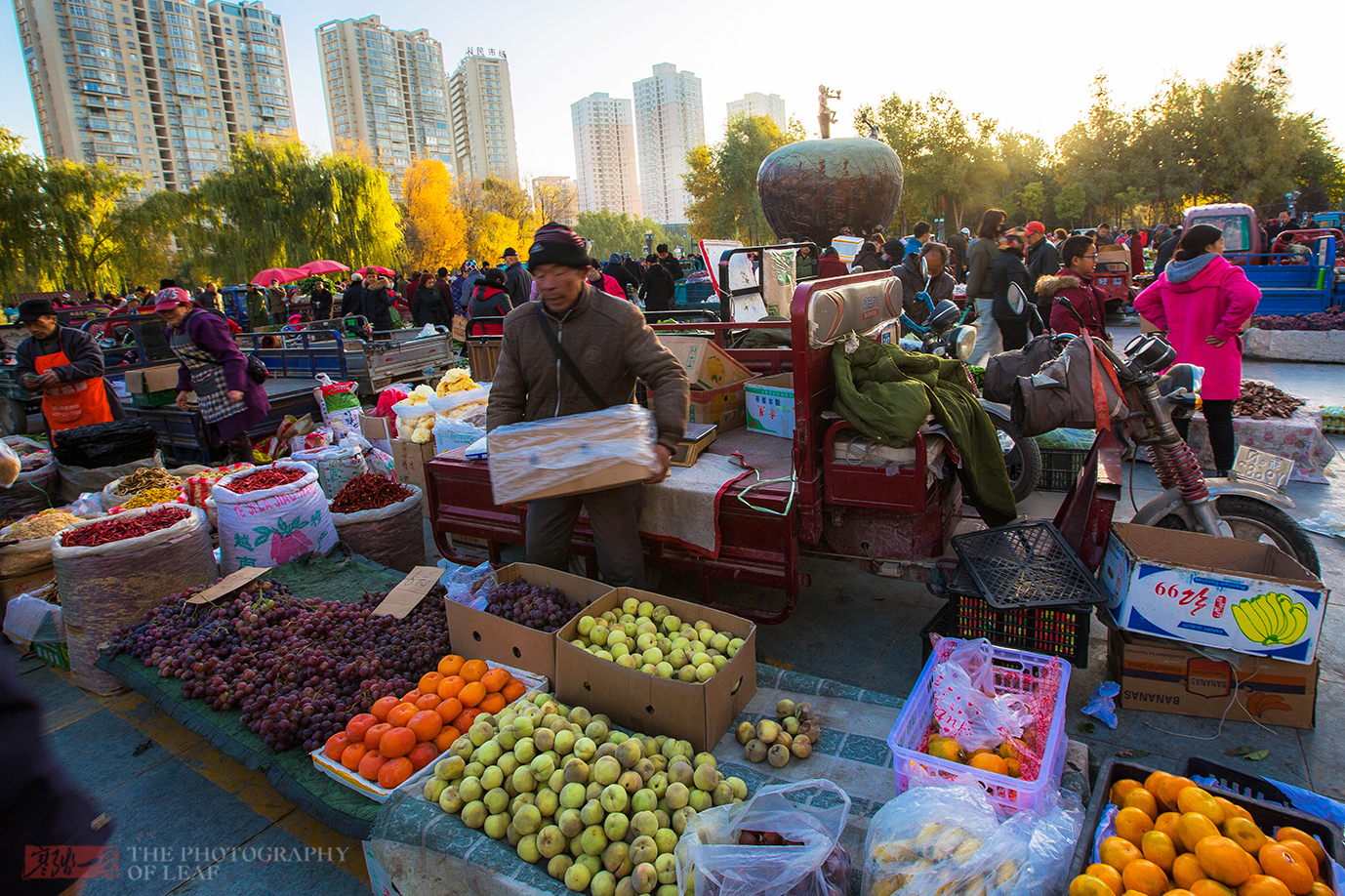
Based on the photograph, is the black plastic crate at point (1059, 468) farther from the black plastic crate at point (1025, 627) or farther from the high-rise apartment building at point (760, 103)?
the high-rise apartment building at point (760, 103)

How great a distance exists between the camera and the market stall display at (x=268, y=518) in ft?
14.3

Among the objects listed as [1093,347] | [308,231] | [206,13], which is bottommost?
[1093,347]

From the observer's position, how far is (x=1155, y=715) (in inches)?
123

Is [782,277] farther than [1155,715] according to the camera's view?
Yes

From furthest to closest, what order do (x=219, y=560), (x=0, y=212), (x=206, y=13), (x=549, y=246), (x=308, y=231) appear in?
(x=206, y=13)
(x=308, y=231)
(x=0, y=212)
(x=219, y=560)
(x=549, y=246)

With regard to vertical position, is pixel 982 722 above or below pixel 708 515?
below

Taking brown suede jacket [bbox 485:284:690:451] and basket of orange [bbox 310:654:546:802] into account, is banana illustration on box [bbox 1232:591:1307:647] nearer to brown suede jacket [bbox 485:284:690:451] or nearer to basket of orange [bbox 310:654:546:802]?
brown suede jacket [bbox 485:284:690:451]

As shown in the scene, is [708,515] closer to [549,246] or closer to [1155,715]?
[549,246]

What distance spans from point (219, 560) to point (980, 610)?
4781 millimetres

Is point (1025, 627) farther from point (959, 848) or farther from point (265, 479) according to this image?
point (265, 479)

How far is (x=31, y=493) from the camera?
586 cm

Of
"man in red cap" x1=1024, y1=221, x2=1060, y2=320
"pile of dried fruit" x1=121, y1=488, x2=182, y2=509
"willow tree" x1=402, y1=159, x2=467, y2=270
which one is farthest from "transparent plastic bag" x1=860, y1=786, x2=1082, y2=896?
"willow tree" x1=402, y1=159, x2=467, y2=270

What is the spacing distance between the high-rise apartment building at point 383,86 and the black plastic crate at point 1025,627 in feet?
386

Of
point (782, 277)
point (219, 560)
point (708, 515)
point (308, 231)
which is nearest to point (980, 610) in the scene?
point (708, 515)
